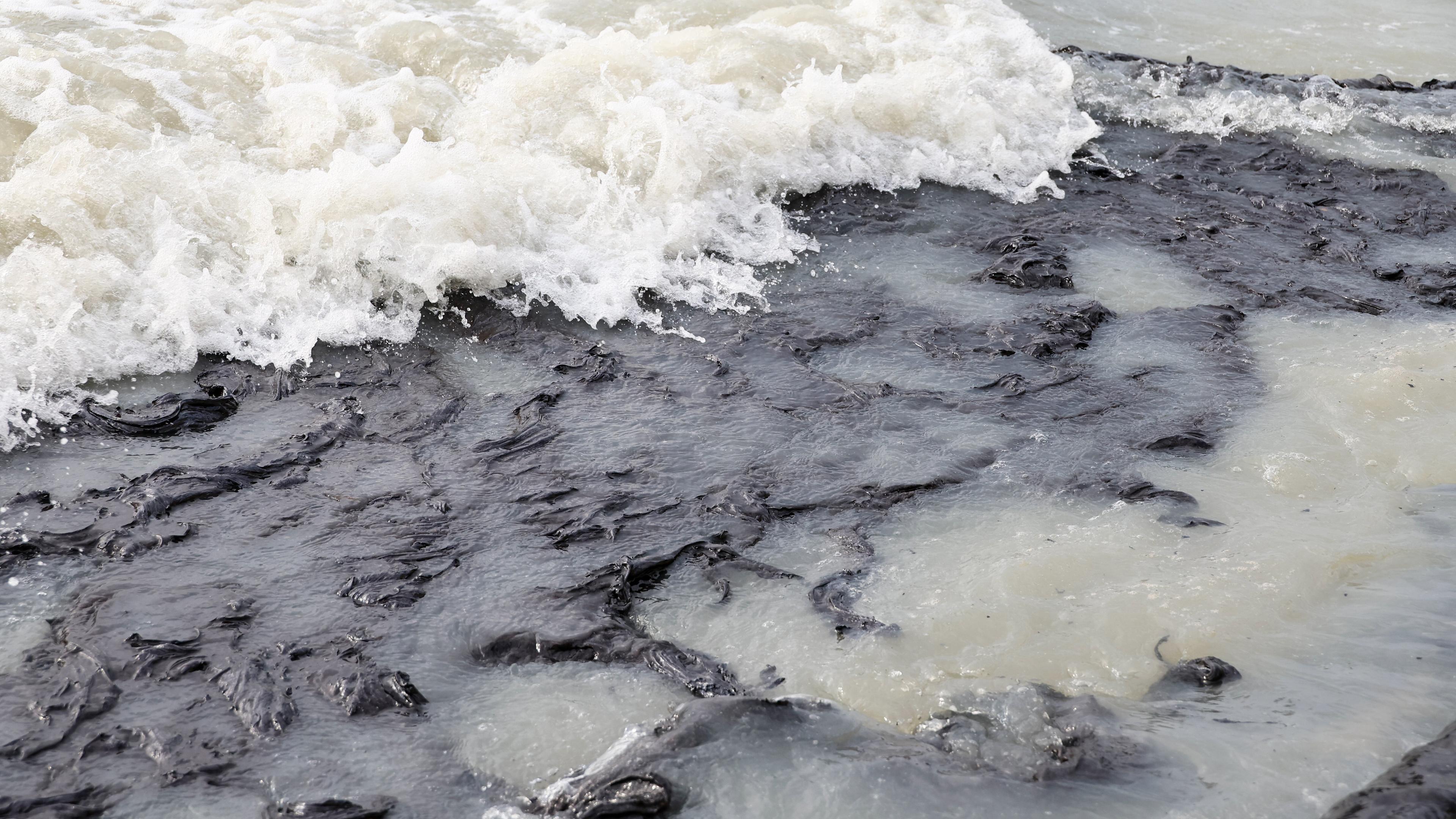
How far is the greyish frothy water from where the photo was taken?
264cm

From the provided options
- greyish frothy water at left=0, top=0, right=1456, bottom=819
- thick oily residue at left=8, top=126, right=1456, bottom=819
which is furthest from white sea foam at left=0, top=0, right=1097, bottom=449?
thick oily residue at left=8, top=126, right=1456, bottom=819

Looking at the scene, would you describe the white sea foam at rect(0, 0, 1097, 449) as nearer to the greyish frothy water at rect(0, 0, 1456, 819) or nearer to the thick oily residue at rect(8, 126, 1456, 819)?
the greyish frothy water at rect(0, 0, 1456, 819)

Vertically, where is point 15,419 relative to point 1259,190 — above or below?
below

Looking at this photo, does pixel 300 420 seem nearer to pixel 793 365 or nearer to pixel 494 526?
pixel 494 526

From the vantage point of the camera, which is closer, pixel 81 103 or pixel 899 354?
pixel 899 354

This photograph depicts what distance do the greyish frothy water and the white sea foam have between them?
3 cm

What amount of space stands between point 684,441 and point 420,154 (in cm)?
260

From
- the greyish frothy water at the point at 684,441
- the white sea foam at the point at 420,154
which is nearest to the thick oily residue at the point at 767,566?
the greyish frothy water at the point at 684,441

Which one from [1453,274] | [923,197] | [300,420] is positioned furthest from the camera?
[923,197]

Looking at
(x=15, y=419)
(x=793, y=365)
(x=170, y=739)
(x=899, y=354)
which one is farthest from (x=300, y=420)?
(x=899, y=354)

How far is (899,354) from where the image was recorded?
15.6ft

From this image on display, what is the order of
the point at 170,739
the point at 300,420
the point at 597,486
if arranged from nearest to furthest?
the point at 170,739 → the point at 597,486 → the point at 300,420

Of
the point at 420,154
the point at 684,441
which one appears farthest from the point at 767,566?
the point at 420,154

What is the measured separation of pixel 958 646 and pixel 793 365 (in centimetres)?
191
